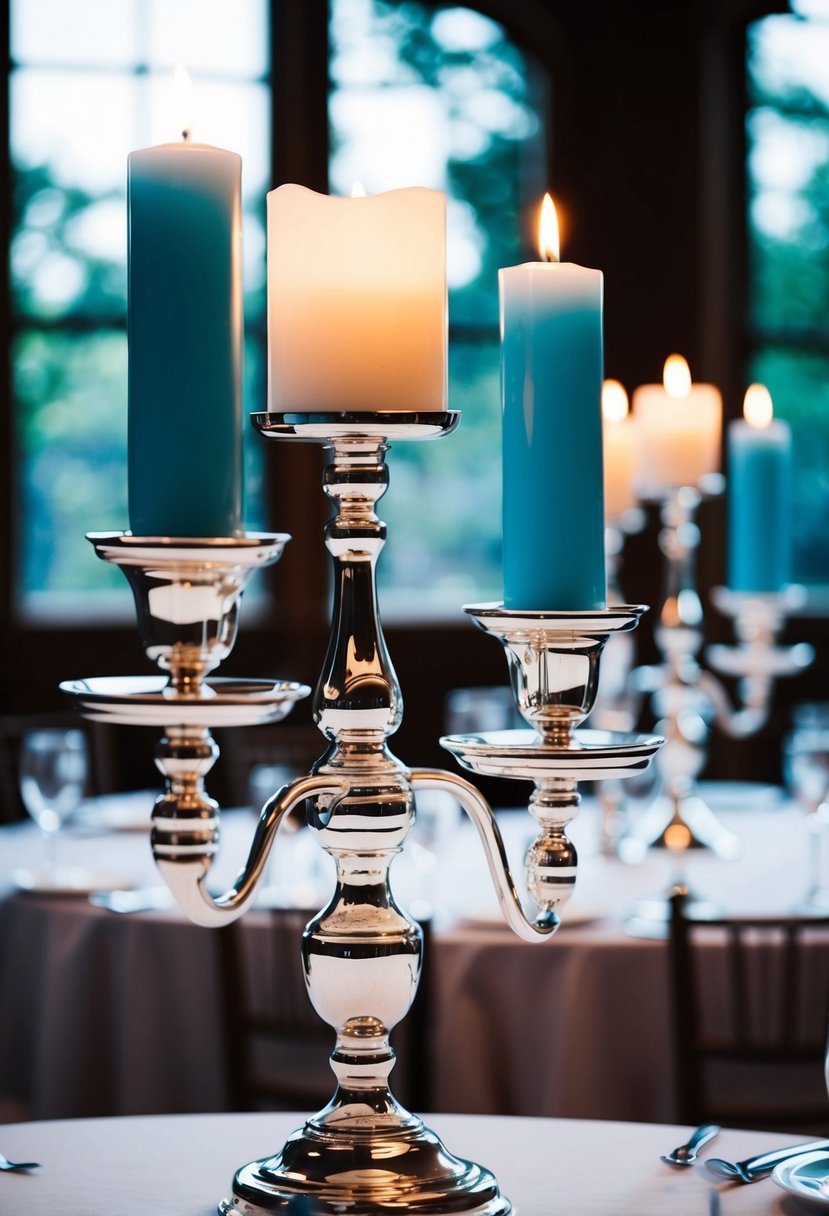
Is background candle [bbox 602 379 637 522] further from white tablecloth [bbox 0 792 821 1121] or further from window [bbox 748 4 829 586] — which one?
window [bbox 748 4 829 586]

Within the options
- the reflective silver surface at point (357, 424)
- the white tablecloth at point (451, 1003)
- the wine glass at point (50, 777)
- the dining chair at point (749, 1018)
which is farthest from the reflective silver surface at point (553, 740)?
the wine glass at point (50, 777)

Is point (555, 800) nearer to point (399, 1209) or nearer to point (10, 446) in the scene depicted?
point (399, 1209)

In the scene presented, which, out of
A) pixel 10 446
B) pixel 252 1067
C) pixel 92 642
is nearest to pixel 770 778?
pixel 92 642

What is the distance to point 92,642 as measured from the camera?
4.49m

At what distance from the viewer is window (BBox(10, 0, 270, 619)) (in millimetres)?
4469

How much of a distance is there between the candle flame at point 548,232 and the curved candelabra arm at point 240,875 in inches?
12.5

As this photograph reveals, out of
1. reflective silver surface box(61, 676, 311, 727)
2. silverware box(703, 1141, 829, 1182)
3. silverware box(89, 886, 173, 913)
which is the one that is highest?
reflective silver surface box(61, 676, 311, 727)

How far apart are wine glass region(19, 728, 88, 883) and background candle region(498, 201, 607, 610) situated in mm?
1678

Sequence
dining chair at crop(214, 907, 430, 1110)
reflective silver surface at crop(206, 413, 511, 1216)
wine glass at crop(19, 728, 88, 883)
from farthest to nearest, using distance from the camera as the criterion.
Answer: wine glass at crop(19, 728, 88, 883)
dining chair at crop(214, 907, 430, 1110)
reflective silver surface at crop(206, 413, 511, 1216)

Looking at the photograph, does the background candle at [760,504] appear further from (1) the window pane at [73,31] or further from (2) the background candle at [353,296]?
(1) the window pane at [73,31]

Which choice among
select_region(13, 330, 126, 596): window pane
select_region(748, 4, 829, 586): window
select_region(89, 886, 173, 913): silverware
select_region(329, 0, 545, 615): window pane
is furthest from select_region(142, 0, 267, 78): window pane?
select_region(89, 886, 173, 913): silverware

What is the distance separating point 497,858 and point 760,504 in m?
1.78

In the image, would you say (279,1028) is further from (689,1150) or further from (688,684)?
(689,1150)

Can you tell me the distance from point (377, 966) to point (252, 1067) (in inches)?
61.4
